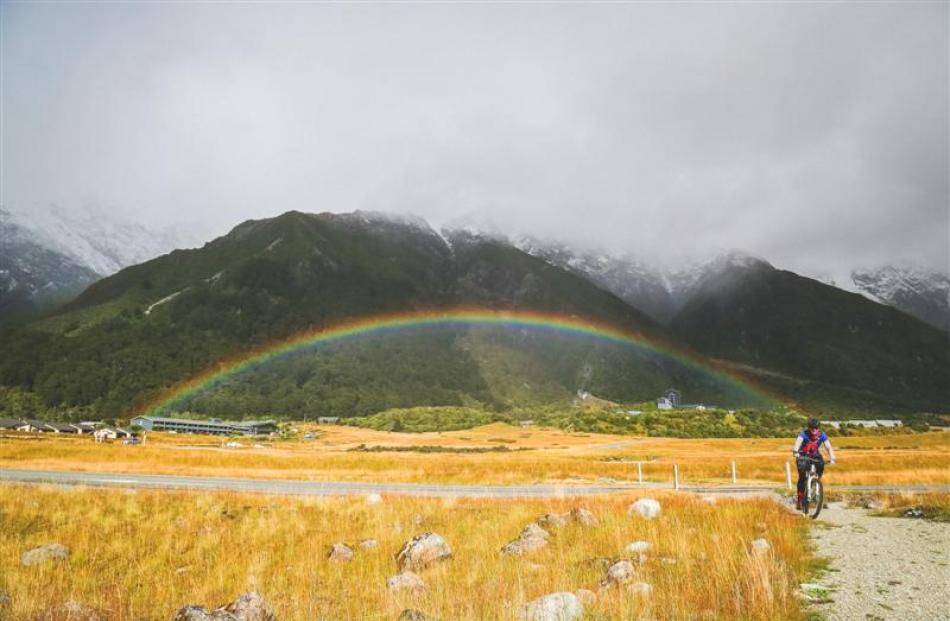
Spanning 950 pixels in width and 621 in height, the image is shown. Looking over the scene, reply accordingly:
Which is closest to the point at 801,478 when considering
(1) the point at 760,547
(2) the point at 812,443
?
(2) the point at 812,443

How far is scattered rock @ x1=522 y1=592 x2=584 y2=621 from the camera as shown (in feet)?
25.3

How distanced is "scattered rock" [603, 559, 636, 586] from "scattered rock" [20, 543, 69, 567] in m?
14.0

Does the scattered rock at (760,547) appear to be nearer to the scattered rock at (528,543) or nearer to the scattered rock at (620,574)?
the scattered rock at (620,574)

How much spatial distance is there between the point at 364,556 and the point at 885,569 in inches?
455

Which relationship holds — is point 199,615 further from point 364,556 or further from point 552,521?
point 552,521

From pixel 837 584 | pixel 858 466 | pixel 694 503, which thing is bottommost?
pixel 858 466

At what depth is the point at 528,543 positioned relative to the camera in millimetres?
14344

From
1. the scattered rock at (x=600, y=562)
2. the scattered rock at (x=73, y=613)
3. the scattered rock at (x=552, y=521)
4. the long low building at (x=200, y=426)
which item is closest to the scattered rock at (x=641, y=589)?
the scattered rock at (x=600, y=562)

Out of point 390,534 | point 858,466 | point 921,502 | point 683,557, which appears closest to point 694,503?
point 921,502

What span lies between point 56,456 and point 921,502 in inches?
2748

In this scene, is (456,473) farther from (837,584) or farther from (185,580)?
(837,584)

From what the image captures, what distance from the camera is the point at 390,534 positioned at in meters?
17.3

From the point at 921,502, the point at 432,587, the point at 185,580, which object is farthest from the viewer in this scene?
the point at 921,502

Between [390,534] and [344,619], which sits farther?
[390,534]
